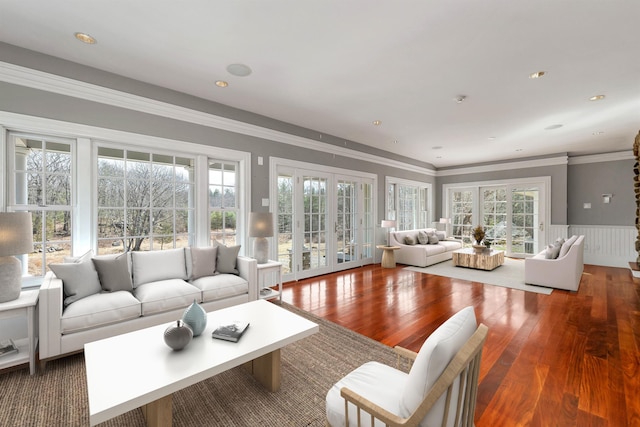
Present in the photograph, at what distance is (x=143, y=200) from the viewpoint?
336 cm

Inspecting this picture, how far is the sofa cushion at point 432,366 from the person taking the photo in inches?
41.9

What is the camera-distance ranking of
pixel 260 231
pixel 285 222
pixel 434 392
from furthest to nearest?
pixel 285 222 → pixel 260 231 → pixel 434 392

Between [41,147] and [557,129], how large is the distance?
288 inches

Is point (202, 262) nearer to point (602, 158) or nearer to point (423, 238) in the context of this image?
point (423, 238)

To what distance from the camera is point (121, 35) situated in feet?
7.73

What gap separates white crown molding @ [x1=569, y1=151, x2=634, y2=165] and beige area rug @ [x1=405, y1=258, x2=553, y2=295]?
2.97 metres

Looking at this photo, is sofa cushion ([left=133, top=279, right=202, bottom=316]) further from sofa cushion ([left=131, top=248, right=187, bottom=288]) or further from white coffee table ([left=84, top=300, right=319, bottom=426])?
white coffee table ([left=84, top=300, right=319, bottom=426])

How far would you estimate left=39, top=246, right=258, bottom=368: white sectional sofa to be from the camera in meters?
2.20

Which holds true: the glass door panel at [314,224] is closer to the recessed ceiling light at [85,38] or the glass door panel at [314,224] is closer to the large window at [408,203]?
the large window at [408,203]

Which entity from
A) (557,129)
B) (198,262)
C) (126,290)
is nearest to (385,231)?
(557,129)

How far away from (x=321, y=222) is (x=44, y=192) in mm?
3803

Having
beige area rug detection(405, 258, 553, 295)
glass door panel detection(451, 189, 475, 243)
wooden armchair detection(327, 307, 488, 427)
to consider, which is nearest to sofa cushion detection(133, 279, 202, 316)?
wooden armchair detection(327, 307, 488, 427)

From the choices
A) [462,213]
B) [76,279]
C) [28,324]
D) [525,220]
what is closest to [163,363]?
[28,324]

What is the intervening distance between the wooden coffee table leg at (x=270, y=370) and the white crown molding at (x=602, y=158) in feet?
28.0
